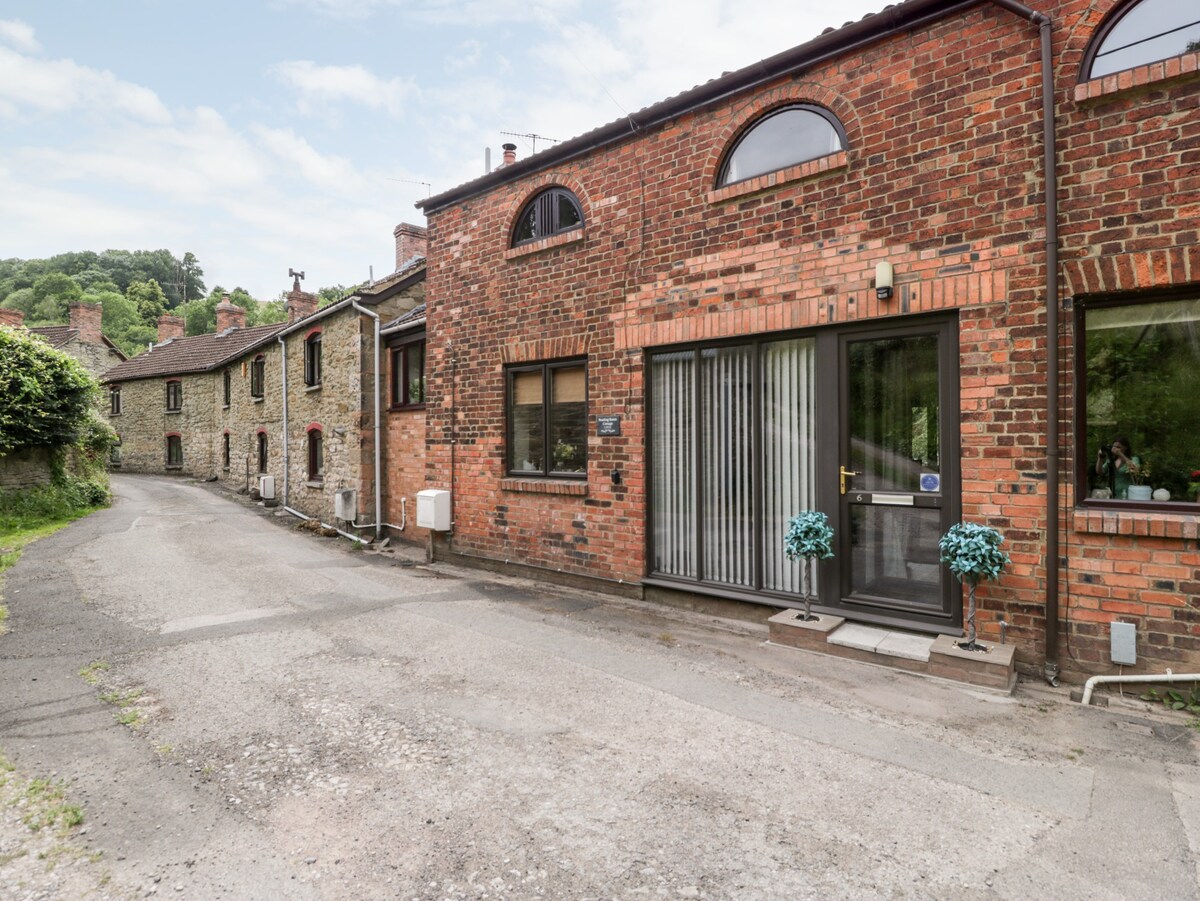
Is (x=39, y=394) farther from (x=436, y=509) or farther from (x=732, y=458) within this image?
(x=732, y=458)

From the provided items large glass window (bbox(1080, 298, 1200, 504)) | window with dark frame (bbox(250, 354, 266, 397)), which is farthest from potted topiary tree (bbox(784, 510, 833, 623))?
window with dark frame (bbox(250, 354, 266, 397))

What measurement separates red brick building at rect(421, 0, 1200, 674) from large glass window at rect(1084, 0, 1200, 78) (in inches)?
0.8

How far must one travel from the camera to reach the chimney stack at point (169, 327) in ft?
113

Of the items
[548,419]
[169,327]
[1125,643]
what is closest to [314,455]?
[548,419]

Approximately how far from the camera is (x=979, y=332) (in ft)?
16.1

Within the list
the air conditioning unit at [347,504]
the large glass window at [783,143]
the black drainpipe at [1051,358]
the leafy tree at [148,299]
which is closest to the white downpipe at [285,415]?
the air conditioning unit at [347,504]

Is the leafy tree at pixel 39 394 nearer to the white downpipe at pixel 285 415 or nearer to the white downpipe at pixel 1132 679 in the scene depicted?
the white downpipe at pixel 285 415

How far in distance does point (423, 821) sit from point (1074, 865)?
282 centimetres

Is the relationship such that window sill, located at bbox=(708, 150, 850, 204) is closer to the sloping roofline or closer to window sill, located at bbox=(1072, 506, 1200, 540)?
the sloping roofline

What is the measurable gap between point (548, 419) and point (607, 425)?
3.75ft

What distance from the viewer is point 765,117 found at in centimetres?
623

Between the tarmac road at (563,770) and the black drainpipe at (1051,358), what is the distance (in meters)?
0.48

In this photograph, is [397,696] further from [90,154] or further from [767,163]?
[90,154]

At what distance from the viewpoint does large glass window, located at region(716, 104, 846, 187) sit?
19.2 feet
